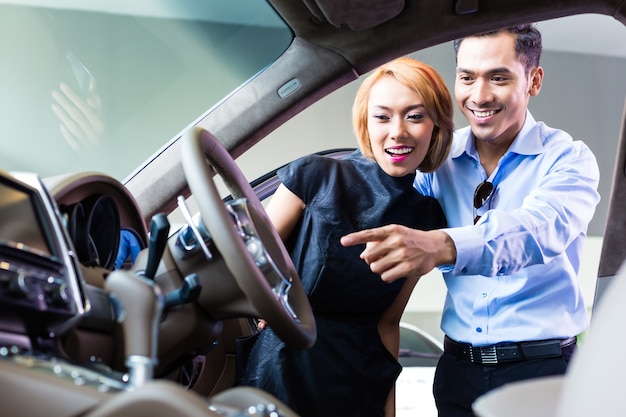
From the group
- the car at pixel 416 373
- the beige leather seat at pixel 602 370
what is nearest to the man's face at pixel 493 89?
the beige leather seat at pixel 602 370

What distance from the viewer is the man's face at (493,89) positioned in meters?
1.91

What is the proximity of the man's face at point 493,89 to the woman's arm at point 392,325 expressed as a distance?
413 mm

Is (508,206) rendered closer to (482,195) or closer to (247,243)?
(482,195)

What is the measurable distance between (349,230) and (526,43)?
705 mm

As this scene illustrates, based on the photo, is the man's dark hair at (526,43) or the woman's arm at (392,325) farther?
the man's dark hair at (526,43)

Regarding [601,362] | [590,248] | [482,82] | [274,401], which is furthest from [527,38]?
[590,248]

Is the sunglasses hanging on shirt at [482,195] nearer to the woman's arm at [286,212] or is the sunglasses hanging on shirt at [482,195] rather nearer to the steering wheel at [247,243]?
the woman's arm at [286,212]

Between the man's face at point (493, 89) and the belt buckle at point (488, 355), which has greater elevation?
the man's face at point (493, 89)

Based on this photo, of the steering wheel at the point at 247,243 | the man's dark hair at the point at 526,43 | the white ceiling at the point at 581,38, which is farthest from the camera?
the white ceiling at the point at 581,38

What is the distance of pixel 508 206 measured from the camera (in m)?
1.90

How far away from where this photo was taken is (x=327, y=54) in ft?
6.75

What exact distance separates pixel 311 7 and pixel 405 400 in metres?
2.39

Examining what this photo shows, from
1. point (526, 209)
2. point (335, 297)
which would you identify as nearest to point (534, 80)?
point (526, 209)

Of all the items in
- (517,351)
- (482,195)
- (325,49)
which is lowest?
(517,351)
